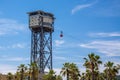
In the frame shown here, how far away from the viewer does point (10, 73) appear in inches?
5906

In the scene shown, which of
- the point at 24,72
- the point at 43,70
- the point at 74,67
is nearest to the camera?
the point at 74,67

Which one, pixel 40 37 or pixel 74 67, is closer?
pixel 74 67

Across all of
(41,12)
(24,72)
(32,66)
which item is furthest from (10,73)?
(41,12)

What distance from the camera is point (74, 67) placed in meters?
112

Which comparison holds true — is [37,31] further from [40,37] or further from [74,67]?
[74,67]

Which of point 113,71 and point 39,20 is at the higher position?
point 39,20

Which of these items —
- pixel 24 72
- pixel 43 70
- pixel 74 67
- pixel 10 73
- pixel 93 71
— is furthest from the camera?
pixel 43 70

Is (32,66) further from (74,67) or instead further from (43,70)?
(43,70)

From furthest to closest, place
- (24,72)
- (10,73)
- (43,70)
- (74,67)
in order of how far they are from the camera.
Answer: (43,70) → (10,73) → (24,72) → (74,67)

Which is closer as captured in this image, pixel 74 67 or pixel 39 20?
pixel 74 67

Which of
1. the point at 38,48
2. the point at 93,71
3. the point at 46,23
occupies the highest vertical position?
the point at 46,23

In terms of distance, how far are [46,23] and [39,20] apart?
4.53 m

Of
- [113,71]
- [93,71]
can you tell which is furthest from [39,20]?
[93,71]

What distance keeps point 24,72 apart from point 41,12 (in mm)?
75736
